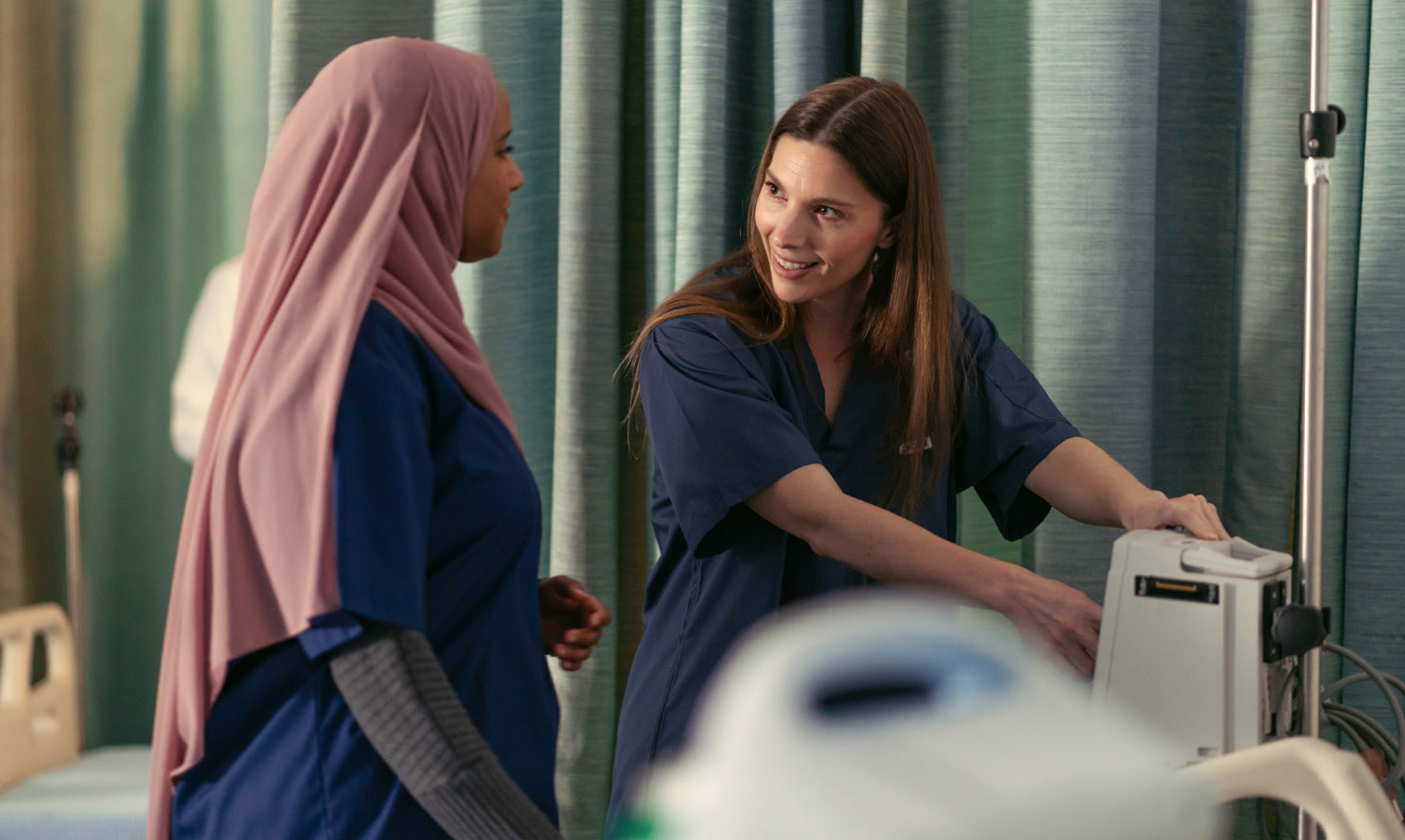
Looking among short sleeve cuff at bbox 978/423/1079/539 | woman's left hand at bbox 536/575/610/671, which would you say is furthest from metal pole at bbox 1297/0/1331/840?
woman's left hand at bbox 536/575/610/671

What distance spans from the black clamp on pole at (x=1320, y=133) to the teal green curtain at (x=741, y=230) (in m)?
0.35

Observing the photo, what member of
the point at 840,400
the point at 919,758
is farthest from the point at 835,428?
the point at 919,758

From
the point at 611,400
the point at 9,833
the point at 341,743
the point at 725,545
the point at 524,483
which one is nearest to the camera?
the point at 341,743

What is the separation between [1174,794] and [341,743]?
65cm

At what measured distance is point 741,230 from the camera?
1.81m

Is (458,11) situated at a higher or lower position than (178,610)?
higher

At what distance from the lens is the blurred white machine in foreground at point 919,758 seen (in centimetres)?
40

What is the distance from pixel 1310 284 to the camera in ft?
4.31

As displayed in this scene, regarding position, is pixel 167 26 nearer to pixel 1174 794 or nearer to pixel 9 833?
pixel 9 833

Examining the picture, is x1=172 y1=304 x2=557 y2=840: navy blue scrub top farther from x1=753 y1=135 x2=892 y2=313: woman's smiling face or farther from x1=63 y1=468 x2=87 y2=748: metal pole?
x1=63 y1=468 x2=87 y2=748: metal pole

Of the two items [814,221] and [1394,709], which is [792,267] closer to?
[814,221]

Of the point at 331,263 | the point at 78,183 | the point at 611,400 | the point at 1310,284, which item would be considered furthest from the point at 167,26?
the point at 1310,284

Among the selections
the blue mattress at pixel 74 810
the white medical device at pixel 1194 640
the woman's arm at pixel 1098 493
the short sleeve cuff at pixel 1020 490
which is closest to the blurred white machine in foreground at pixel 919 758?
the white medical device at pixel 1194 640

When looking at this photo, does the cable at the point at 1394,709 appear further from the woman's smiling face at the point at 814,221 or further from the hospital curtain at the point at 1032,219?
the woman's smiling face at the point at 814,221
